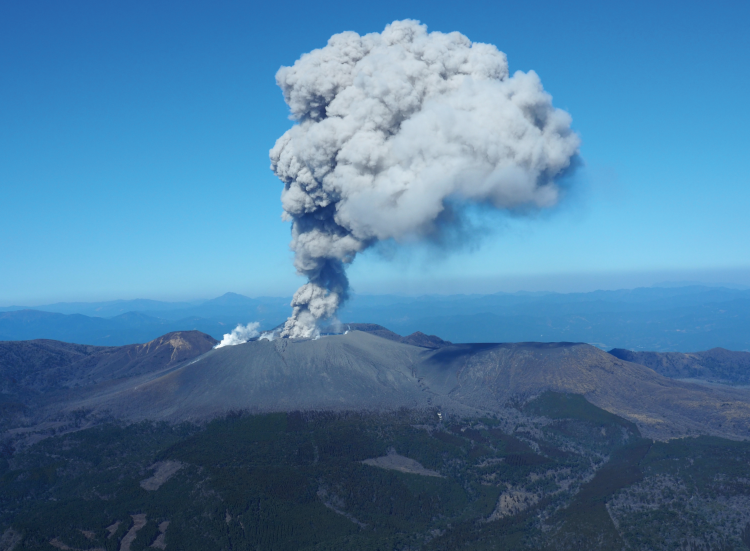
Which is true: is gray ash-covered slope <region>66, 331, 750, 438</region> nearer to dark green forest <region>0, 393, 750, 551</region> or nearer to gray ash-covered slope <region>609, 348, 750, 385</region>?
dark green forest <region>0, 393, 750, 551</region>

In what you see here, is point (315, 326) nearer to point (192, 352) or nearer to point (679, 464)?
point (192, 352)

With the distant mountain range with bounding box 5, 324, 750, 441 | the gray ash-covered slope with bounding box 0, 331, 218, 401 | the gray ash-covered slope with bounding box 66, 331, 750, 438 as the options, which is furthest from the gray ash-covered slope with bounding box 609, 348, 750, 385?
the gray ash-covered slope with bounding box 0, 331, 218, 401

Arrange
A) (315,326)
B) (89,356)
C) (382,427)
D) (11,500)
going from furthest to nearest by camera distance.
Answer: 1. (89,356)
2. (315,326)
3. (382,427)
4. (11,500)

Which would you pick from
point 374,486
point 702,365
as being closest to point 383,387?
point 374,486

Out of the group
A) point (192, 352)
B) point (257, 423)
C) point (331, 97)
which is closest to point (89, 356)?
point (192, 352)

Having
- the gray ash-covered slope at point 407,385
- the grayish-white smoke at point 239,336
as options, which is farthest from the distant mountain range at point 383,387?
the grayish-white smoke at point 239,336
